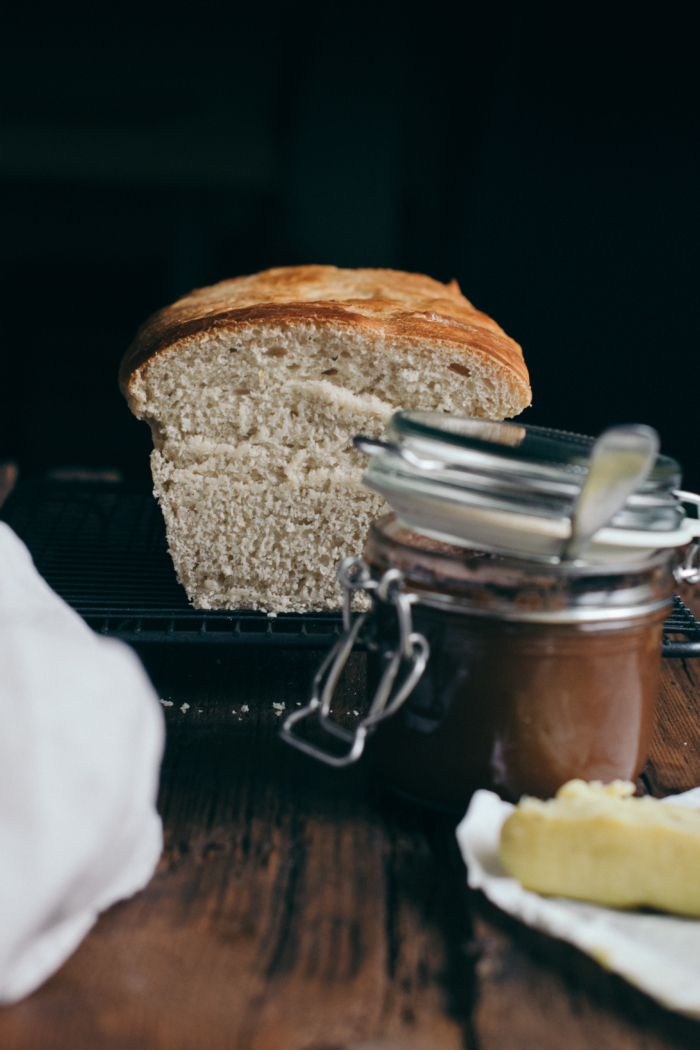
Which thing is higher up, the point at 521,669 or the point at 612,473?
the point at 612,473

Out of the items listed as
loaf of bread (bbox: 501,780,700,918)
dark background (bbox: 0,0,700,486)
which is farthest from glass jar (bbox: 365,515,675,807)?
dark background (bbox: 0,0,700,486)

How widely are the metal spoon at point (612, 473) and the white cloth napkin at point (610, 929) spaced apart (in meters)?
0.31

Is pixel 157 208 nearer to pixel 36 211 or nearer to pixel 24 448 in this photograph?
pixel 36 211

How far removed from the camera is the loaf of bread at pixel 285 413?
58.8 inches

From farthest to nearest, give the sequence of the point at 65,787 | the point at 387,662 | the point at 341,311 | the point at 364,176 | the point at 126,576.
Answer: the point at 364,176, the point at 126,576, the point at 341,311, the point at 387,662, the point at 65,787

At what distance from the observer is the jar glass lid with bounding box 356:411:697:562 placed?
2.94ft

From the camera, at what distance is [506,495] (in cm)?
90

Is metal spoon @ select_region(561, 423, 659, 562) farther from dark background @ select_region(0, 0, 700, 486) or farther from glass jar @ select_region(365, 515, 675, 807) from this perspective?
dark background @ select_region(0, 0, 700, 486)

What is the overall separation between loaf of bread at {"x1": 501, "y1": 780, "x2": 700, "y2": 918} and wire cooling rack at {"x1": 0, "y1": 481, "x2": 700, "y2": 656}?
19.1 inches

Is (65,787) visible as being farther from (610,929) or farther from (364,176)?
(364,176)

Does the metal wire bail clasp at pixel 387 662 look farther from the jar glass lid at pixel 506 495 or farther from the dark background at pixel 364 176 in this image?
the dark background at pixel 364 176

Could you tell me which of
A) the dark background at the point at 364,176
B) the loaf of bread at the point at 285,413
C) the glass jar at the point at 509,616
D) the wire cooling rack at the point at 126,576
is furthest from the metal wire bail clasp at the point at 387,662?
the dark background at the point at 364,176

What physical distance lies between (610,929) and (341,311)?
39.6 inches

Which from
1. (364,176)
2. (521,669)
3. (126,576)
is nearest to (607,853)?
(521,669)
